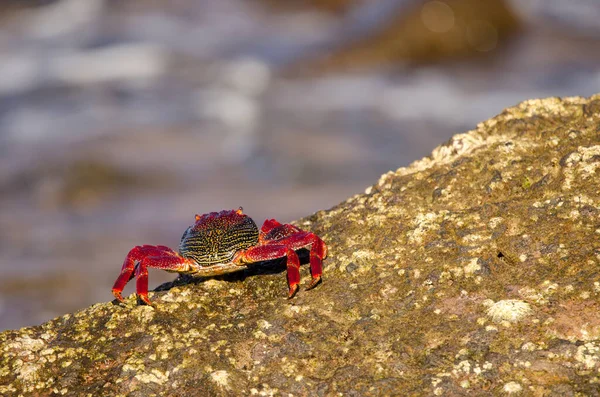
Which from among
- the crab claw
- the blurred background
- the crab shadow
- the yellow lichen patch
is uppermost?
the blurred background

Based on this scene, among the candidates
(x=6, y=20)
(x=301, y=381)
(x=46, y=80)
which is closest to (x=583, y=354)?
(x=301, y=381)

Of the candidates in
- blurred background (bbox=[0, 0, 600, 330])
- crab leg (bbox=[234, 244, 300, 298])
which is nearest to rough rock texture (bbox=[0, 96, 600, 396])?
crab leg (bbox=[234, 244, 300, 298])

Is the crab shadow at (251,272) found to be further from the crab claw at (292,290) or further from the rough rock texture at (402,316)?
the crab claw at (292,290)

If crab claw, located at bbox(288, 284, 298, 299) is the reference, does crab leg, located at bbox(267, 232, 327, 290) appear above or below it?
above

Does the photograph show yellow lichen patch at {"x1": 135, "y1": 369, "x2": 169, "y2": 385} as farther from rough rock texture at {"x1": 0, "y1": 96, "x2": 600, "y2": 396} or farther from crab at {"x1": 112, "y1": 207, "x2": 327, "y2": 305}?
crab at {"x1": 112, "y1": 207, "x2": 327, "y2": 305}

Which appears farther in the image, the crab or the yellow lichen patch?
the crab

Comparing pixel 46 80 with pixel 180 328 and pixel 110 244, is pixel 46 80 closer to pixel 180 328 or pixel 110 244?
pixel 110 244

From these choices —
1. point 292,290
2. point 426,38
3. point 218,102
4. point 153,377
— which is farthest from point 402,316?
point 426,38
